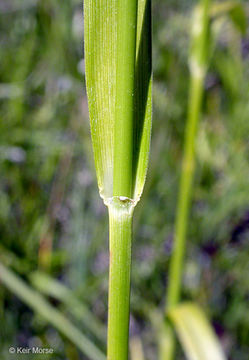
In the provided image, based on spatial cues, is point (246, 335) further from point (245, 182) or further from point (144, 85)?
point (144, 85)

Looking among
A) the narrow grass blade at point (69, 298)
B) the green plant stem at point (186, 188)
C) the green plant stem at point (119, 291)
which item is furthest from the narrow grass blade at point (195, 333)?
the green plant stem at point (119, 291)

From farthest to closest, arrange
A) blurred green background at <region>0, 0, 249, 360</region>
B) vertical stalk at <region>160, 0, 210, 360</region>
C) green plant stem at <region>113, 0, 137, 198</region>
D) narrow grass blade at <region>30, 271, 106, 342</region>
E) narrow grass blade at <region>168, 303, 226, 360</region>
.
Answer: blurred green background at <region>0, 0, 249, 360</region>, narrow grass blade at <region>30, 271, 106, 342</region>, vertical stalk at <region>160, 0, 210, 360</region>, narrow grass blade at <region>168, 303, 226, 360</region>, green plant stem at <region>113, 0, 137, 198</region>

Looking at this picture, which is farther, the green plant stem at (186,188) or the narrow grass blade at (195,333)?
the green plant stem at (186,188)

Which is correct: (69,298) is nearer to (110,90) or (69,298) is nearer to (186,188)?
(186,188)

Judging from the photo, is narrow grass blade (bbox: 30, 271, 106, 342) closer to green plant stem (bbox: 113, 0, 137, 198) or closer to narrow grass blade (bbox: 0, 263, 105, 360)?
narrow grass blade (bbox: 0, 263, 105, 360)

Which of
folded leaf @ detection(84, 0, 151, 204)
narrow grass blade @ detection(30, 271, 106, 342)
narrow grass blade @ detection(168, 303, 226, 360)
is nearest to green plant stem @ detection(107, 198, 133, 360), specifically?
folded leaf @ detection(84, 0, 151, 204)

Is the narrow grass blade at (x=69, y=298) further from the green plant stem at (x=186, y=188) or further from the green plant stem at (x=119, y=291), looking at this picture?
the green plant stem at (x=119, y=291)

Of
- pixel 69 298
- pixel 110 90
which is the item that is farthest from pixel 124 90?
pixel 69 298

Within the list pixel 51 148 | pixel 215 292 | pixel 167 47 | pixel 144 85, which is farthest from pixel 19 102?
pixel 144 85
